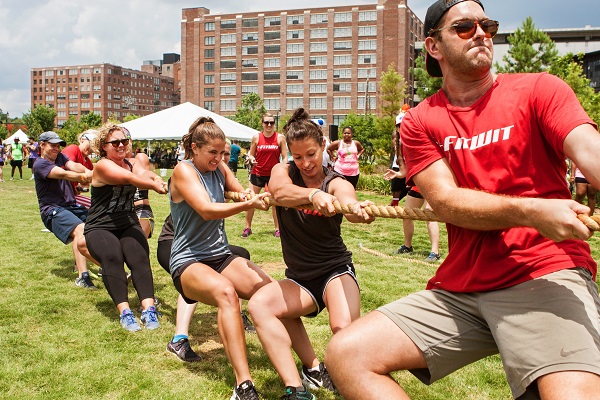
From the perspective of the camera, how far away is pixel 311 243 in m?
3.99

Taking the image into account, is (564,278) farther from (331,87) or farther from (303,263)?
(331,87)

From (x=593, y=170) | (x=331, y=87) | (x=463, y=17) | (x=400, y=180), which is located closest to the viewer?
(x=593, y=170)

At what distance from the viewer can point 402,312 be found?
96.2 inches

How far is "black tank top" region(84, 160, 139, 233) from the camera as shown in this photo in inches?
236

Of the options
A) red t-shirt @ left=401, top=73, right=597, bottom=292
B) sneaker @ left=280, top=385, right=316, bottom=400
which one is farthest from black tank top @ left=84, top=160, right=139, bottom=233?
red t-shirt @ left=401, top=73, right=597, bottom=292

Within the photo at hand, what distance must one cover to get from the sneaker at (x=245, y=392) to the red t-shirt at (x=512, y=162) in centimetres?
183

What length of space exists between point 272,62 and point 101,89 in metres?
98.1

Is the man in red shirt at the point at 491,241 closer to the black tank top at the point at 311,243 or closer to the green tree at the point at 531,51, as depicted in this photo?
the black tank top at the point at 311,243

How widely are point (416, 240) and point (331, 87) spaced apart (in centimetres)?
8721

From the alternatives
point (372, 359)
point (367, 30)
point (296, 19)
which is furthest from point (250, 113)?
point (372, 359)

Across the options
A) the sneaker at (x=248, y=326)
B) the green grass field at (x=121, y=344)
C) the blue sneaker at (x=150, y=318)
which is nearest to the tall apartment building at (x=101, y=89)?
the green grass field at (x=121, y=344)

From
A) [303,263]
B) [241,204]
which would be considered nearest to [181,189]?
[241,204]

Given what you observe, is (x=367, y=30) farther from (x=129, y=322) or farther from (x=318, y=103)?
(x=129, y=322)

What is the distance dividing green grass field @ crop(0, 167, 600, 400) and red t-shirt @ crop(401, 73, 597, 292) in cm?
204
